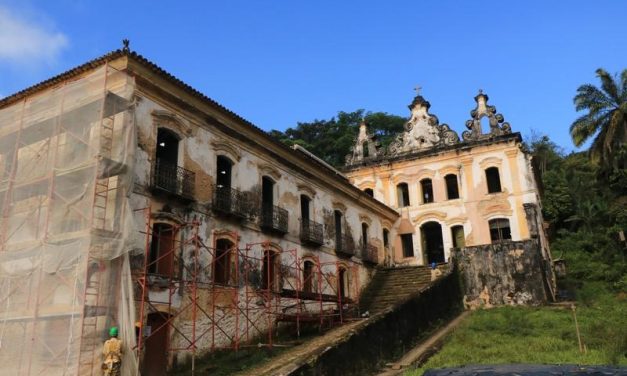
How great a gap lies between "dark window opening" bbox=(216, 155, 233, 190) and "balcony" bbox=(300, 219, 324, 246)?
13.2 ft

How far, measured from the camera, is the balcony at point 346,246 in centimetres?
2094

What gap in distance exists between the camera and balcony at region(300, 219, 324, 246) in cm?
1861

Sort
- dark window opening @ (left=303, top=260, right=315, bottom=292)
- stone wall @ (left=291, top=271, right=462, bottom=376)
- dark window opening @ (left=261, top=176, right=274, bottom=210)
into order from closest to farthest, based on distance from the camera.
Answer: stone wall @ (left=291, top=271, right=462, bottom=376)
dark window opening @ (left=261, top=176, right=274, bottom=210)
dark window opening @ (left=303, top=260, right=315, bottom=292)

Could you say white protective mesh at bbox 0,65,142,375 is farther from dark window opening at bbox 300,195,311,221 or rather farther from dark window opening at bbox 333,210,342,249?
dark window opening at bbox 333,210,342,249

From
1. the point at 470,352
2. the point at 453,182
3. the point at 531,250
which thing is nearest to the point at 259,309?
the point at 470,352

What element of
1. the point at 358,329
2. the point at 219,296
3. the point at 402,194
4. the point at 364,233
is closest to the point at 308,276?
the point at 219,296

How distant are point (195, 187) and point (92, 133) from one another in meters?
3.36

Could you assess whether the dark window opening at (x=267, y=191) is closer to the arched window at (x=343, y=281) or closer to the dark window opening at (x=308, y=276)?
Answer: the dark window opening at (x=308, y=276)

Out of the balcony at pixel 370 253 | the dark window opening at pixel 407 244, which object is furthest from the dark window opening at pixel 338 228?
the dark window opening at pixel 407 244

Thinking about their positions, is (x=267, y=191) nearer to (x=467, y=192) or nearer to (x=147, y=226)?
(x=147, y=226)

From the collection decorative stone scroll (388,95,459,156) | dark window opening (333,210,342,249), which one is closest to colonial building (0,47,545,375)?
dark window opening (333,210,342,249)

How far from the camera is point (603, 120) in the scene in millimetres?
28625

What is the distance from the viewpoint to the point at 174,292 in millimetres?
12594

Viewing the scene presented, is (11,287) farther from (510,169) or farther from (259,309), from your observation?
(510,169)
